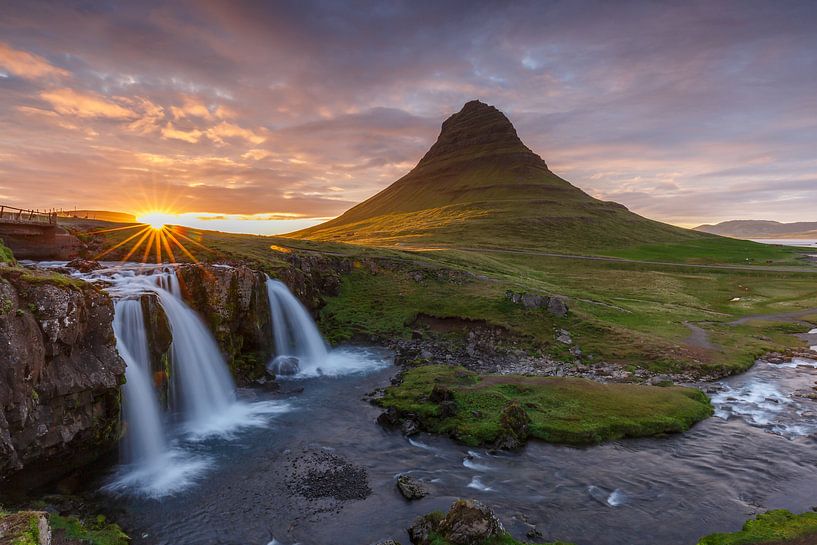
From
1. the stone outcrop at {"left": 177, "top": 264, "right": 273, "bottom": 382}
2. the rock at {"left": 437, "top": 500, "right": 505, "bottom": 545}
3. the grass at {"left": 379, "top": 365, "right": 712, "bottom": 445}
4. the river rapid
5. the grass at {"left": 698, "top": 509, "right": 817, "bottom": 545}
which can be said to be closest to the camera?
the rock at {"left": 437, "top": 500, "right": 505, "bottom": 545}

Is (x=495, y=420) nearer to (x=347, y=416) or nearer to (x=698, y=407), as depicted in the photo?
(x=347, y=416)

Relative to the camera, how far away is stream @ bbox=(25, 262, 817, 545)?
64.2 feet

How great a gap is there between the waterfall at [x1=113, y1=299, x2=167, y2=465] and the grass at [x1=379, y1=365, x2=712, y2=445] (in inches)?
598

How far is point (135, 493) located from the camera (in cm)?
2181

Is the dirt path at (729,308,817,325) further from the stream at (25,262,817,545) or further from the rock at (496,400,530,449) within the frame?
the rock at (496,400,530,449)

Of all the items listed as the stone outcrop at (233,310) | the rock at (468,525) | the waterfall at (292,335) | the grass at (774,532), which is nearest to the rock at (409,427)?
the rock at (468,525)

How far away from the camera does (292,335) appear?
4756cm

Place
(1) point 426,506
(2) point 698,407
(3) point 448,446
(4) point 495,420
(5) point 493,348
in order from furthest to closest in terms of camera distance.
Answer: (5) point 493,348 → (2) point 698,407 → (4) point 495,420 → (3) point 448,446 → (1) point 426,506

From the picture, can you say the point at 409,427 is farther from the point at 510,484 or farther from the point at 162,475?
the point at 162,475

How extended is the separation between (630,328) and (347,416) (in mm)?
36162

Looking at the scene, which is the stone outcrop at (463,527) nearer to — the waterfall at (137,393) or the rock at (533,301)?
the waterfall at (137,393)

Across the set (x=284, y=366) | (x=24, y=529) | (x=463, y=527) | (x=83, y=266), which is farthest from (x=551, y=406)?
(x=83, y=266)

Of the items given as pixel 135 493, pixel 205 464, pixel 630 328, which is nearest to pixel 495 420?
pixel 205 464

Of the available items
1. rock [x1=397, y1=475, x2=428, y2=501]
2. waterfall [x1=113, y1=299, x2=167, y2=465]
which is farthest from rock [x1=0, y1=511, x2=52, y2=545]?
rock [x1=397, y1=475, x2=428, y2=501]
